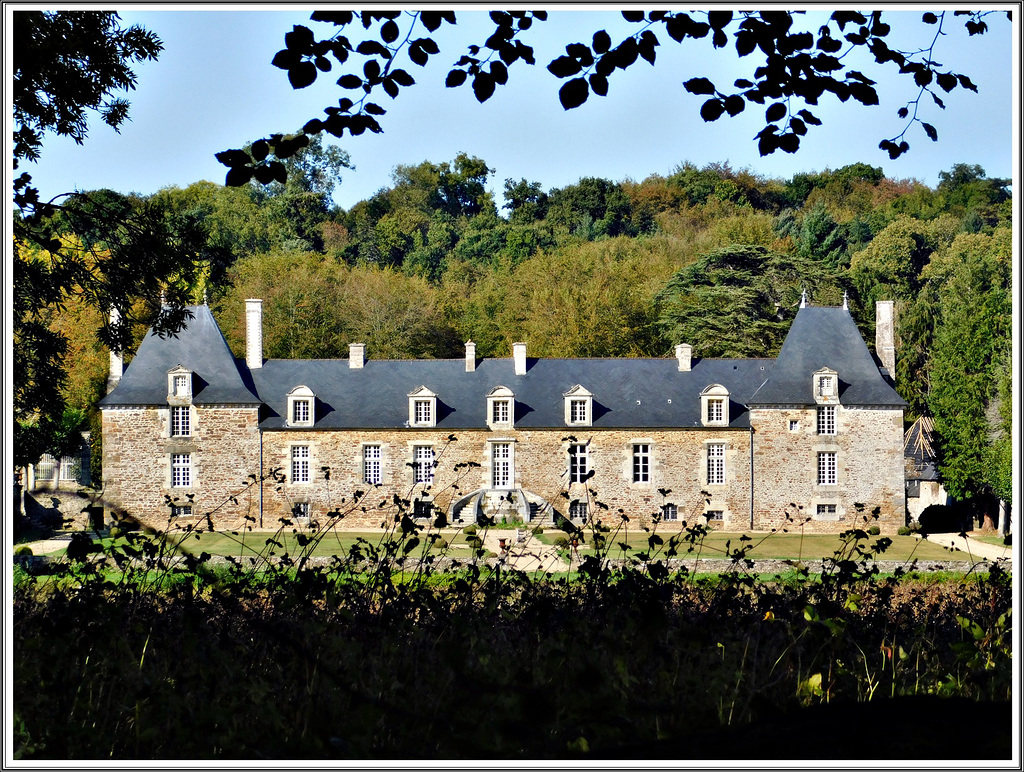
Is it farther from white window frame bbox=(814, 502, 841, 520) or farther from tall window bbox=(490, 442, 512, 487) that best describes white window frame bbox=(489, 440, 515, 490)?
white window frame bbox=(814, 502, 841, 520)

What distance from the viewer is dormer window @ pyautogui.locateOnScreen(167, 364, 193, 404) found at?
116ft

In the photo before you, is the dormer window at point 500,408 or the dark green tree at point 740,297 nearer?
the dormer window at point 500,408

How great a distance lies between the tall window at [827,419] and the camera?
34781mm

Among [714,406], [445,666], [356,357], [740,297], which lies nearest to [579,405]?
[714,406]

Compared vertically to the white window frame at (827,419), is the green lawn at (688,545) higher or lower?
lower

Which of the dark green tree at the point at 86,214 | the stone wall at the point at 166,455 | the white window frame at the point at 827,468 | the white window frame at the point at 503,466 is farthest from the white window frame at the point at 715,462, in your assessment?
the dark green tree at the point at 86,214

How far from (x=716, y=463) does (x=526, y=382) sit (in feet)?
22.9

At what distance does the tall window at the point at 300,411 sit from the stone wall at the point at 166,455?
134 cm

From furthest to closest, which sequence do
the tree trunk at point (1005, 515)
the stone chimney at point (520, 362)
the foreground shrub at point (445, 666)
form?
the stone chimney at point (520, 362), the tree trunk at point (1005, 515), the foreground shrub at point (445, 666)

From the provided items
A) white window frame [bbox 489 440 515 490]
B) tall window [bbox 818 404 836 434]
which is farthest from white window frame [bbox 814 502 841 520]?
white window frame [bbox 489 440 515 490]

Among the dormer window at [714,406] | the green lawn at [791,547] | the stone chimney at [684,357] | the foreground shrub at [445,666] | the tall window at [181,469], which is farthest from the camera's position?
the stone chimney at [684,357]

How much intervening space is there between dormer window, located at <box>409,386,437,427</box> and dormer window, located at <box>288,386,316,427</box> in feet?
10.7

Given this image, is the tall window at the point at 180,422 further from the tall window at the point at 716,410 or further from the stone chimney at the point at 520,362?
the tall window at the point at 716,410

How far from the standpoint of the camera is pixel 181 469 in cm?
3516
